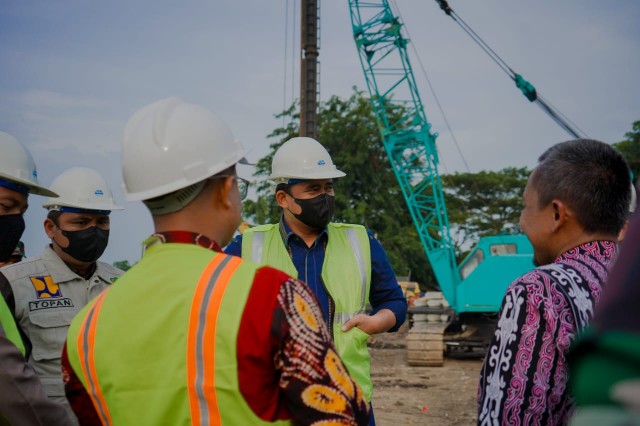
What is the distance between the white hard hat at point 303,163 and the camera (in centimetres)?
364

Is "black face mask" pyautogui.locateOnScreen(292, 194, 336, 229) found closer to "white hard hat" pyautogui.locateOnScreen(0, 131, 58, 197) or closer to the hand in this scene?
the hand

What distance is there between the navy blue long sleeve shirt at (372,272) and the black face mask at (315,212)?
0.24 ft

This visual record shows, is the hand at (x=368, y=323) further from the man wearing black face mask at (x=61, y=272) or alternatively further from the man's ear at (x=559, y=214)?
the man wearing black face mask at (x=61, y=272)

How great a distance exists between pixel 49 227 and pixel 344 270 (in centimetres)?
179

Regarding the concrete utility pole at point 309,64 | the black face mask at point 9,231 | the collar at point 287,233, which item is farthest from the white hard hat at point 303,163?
the concrete utility pole at point 309,64

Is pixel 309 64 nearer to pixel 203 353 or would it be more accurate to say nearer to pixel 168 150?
pixel 168 150

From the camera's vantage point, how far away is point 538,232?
1889 mm

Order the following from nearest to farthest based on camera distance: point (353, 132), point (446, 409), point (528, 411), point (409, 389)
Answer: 1. point (528, 411)
2. point (446, 409)
3. point (409, 389)
4. point (353, 132)

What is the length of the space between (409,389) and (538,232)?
866 cm

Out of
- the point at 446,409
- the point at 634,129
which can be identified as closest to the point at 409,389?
Result: the point at 446,409

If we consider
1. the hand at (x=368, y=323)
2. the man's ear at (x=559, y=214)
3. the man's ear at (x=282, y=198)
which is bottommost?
the hand at (x=368, y=323)

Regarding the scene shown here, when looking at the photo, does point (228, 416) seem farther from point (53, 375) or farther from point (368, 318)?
point (53, 375)

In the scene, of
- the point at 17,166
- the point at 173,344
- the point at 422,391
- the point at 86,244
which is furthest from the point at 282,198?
the point at 422,391

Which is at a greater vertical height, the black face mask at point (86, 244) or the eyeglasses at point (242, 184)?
the eyeglasses at point (242, 184)
